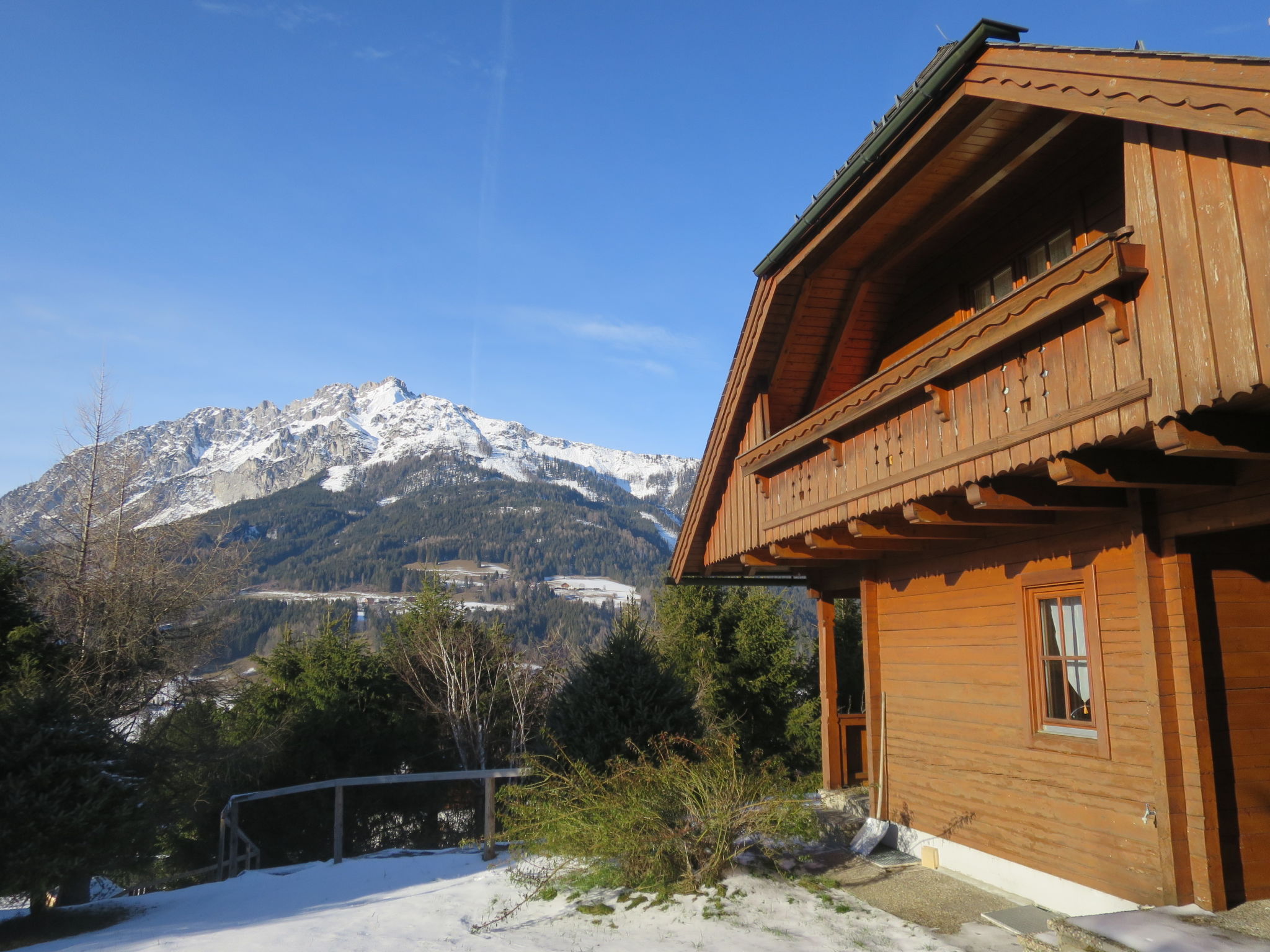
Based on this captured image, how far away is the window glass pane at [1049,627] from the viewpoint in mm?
7012

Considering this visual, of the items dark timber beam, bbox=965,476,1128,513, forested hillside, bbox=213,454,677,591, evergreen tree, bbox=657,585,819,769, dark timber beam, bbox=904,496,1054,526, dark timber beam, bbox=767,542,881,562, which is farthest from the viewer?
forested hillside, bbox=213,454,677,591

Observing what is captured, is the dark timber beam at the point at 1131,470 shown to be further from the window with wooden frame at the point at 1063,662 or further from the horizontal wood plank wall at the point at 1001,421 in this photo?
the window with wooden frame at the point at 1063,662

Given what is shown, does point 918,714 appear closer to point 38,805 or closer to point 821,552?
point 821,552

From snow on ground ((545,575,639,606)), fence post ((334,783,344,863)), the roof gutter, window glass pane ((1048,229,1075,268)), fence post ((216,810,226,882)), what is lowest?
fence post ((216,810,226,882))

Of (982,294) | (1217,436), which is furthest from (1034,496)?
(982,294)

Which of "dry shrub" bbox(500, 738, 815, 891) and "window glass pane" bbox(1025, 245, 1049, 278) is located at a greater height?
"window glass pane" bbox(1025, 245, 1049, 278)

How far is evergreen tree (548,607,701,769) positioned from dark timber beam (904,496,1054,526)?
632 centimetres

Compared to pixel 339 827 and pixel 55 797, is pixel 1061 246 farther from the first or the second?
pixel 55 797

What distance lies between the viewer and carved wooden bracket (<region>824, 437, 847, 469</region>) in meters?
7.69

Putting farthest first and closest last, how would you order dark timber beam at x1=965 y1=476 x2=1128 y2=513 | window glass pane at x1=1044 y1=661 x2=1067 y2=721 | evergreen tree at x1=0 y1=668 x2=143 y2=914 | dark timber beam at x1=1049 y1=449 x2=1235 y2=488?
evergreen tree at x1=0 y1=668 x2=143 y2=914, window glass pane at x1=1044 y1=661 x2=1067 y2=721, dark timber beam at x1=965 y1=476 x2=1128 y2=513, dark timber beam at x1=1049 y1=449 x2=1235 y2=488

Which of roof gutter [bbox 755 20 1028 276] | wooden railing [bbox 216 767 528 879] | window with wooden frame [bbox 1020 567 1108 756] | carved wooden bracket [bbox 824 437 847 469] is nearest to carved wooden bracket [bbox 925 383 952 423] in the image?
carved wooden bracket [bbox 824 437 847 469]

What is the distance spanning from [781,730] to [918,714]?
47.6ft

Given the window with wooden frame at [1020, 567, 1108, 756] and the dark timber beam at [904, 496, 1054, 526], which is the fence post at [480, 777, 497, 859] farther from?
the dark timber beam at [904, 496, 1054, 526]

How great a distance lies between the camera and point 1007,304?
5.27m
